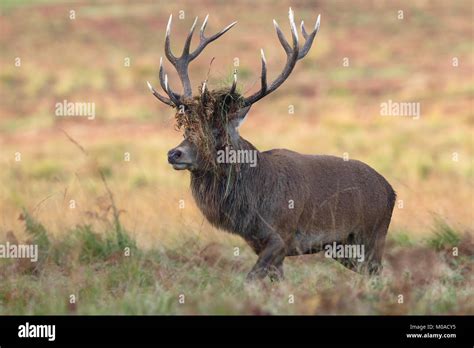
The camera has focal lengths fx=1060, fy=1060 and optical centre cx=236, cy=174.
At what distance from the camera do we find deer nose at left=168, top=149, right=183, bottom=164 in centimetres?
979

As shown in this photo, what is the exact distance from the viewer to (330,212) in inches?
423

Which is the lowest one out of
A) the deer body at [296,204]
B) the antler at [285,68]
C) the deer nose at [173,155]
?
the deer body at [296,204]

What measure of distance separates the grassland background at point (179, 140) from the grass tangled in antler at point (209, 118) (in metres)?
0.34

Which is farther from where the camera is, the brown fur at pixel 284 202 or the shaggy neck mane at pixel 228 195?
the shaggy neck mane at pixel 228 195

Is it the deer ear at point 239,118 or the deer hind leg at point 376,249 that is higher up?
the deer ear at point 239,118

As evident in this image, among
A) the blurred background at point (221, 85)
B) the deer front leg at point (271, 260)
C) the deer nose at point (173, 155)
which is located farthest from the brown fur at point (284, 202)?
the blurred background at point (221, 85)

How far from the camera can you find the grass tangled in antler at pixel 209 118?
10.1 meters

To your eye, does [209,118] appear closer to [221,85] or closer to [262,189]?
[221,85]

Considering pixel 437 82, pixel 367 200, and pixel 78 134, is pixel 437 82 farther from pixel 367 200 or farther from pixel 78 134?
pixel 367 200

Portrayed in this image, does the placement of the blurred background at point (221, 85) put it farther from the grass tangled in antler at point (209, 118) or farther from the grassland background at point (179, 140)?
the grass tangled in antler at point (209, 118)

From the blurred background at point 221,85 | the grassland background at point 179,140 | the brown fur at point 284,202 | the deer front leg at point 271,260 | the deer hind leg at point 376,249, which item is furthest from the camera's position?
the blurred background at point 221,85

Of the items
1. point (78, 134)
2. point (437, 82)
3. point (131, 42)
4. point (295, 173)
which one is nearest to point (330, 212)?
point (295, 173)

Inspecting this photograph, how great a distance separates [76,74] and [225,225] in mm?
33454
